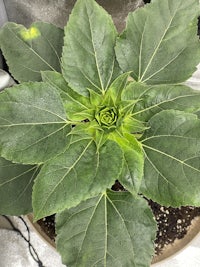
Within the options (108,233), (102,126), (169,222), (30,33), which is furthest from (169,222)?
(30,33)

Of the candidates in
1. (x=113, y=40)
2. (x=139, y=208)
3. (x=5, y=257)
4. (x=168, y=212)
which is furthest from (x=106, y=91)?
(x=5, y=257)

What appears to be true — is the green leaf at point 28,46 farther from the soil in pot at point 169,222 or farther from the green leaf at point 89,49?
the soil in pot at point 169,222

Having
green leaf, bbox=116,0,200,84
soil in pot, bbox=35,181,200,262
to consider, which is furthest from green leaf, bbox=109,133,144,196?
soil in pot, bbox=35,181,200,262

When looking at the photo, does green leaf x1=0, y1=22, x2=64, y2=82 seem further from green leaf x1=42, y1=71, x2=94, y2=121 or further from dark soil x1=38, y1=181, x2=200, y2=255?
dark soil x1=38, y1=181, x2=200, y2=255

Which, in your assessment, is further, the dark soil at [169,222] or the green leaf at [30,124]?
the dark soil at [169,222]

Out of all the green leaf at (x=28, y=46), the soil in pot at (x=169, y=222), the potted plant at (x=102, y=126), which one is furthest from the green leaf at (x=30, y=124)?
the soil in pot at (x=169, y=222)

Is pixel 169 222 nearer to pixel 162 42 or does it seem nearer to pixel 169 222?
pixel 169 222
